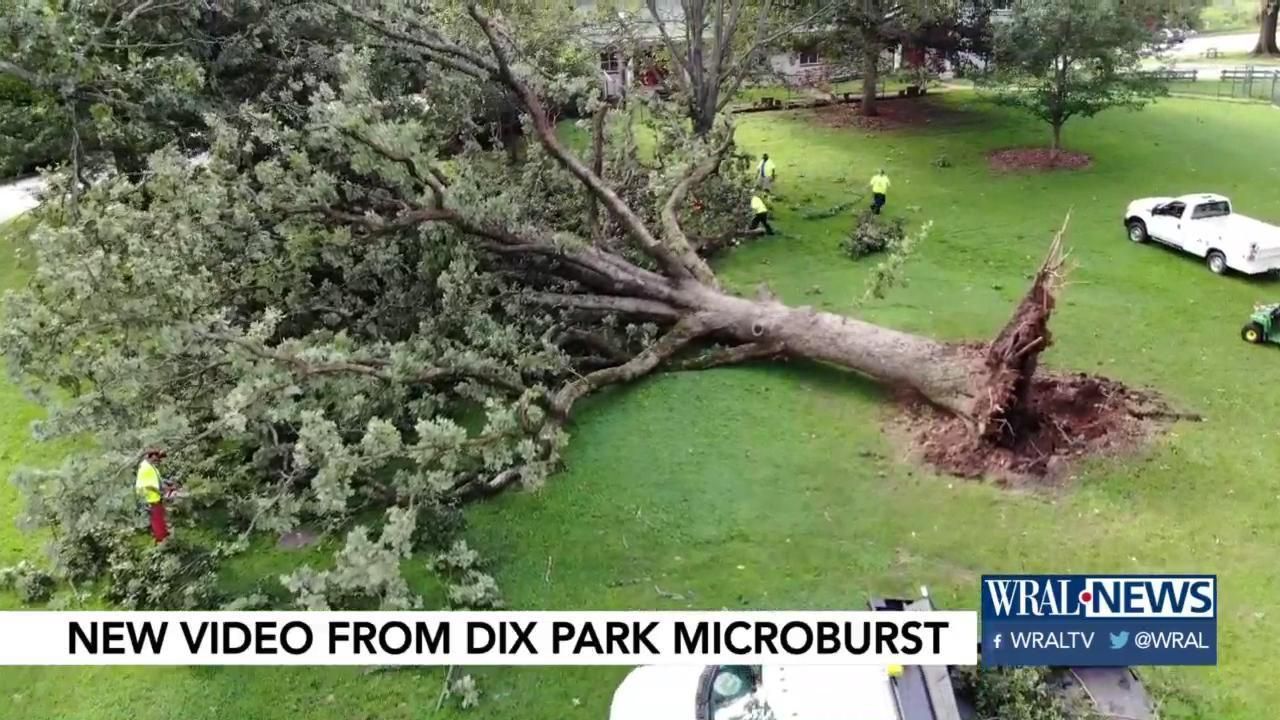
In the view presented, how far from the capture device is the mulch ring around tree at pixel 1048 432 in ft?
33.2

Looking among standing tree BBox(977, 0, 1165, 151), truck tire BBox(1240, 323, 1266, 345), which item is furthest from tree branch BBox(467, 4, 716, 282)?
standing tree BBox(977, 0, 1165, 151)

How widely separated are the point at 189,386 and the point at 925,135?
70.4 ft

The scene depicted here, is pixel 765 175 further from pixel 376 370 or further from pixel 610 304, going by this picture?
pixel 376 370

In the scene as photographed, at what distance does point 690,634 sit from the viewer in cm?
675

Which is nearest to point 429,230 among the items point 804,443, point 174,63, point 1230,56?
point 174,63

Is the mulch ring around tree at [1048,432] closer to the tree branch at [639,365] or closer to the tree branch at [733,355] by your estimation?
the tree branch at [733,355]

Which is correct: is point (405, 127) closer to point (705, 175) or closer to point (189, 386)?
point (189, 386)

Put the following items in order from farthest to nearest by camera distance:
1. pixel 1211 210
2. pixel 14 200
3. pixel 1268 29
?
pixel 1268 29 → pixel 14 200 → pixel 1211 210

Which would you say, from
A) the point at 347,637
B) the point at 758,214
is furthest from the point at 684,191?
the point at 347,637

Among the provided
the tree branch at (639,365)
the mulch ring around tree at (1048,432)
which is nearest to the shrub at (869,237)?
the tree branch at (639,365)

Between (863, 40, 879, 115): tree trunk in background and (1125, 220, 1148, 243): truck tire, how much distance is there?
11188 mm

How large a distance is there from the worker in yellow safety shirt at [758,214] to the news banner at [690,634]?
442 inches

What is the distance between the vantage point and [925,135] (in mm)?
26016

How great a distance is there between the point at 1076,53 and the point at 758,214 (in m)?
8.15
